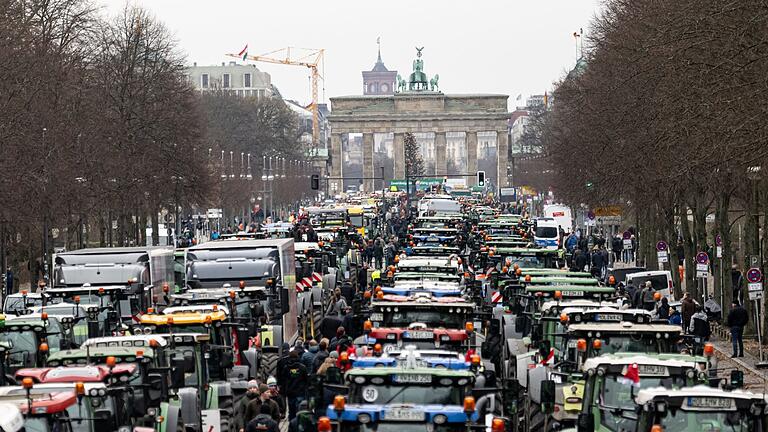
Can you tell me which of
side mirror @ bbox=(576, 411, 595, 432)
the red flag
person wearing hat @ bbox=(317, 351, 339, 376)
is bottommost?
person wearing hat @ bbox=(317, 351, 339, 376)

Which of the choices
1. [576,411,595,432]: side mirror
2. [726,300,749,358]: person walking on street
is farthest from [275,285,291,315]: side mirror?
[576,411,595,432]: side mirror

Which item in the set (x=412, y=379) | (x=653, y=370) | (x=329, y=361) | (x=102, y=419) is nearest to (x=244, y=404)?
(x=329, y=361)

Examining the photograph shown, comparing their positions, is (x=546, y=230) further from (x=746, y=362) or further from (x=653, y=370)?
(x=653, y=370)

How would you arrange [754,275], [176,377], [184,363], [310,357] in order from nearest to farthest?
1. [176,377]
2. [184,363]
3. [310,357]
4. [754,275]

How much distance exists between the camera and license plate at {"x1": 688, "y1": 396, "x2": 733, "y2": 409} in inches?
547

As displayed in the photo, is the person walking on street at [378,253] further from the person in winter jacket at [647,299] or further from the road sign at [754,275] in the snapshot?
the road sign at [754,275]

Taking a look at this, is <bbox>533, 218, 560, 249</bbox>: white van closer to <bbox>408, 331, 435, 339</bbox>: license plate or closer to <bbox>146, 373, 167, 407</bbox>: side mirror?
<bbox>408, 331, 435, 339</bbox>: license plate

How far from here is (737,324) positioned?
3528cm

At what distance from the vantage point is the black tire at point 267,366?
26.3 m

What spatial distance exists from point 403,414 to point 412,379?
4.22 feet

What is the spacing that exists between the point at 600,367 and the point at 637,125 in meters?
33.2

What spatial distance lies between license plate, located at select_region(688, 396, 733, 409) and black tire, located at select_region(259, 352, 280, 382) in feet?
42.1

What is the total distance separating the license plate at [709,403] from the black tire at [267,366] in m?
12.8

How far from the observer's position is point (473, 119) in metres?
200
